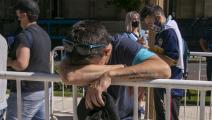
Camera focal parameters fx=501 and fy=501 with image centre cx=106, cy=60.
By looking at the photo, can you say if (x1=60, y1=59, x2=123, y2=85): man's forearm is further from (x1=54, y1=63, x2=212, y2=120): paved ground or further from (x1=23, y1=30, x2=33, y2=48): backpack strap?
(x1=54, y1=63, x2=212, y2=120): paved ground

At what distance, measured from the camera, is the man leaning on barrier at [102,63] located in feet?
9.61

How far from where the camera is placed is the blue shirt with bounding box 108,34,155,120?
123 inches

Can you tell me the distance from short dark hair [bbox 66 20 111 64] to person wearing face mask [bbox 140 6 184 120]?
2.15 m

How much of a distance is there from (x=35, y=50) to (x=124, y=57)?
5.37 ft

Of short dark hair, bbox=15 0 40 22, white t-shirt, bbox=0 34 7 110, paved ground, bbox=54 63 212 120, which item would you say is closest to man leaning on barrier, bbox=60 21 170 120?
white t-shirt, bbox=0 34 7 110

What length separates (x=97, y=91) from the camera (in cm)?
295

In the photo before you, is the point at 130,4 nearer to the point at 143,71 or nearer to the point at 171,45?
the point at 171,45

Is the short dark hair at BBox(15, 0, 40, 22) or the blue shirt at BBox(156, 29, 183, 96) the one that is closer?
the short dark hair at BBox(15, 0, 40, 22)

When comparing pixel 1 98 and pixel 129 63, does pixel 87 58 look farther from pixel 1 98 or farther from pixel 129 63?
pixel 1 98

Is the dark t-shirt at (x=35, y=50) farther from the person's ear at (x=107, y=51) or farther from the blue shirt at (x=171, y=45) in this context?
the person's ear at (x=107, y=51)

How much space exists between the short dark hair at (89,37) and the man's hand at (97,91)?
0.15m

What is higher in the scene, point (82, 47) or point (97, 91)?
point (82, 47)

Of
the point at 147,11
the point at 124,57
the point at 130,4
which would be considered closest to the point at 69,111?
the point at 147,11

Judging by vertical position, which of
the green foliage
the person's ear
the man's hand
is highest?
the green foliage
